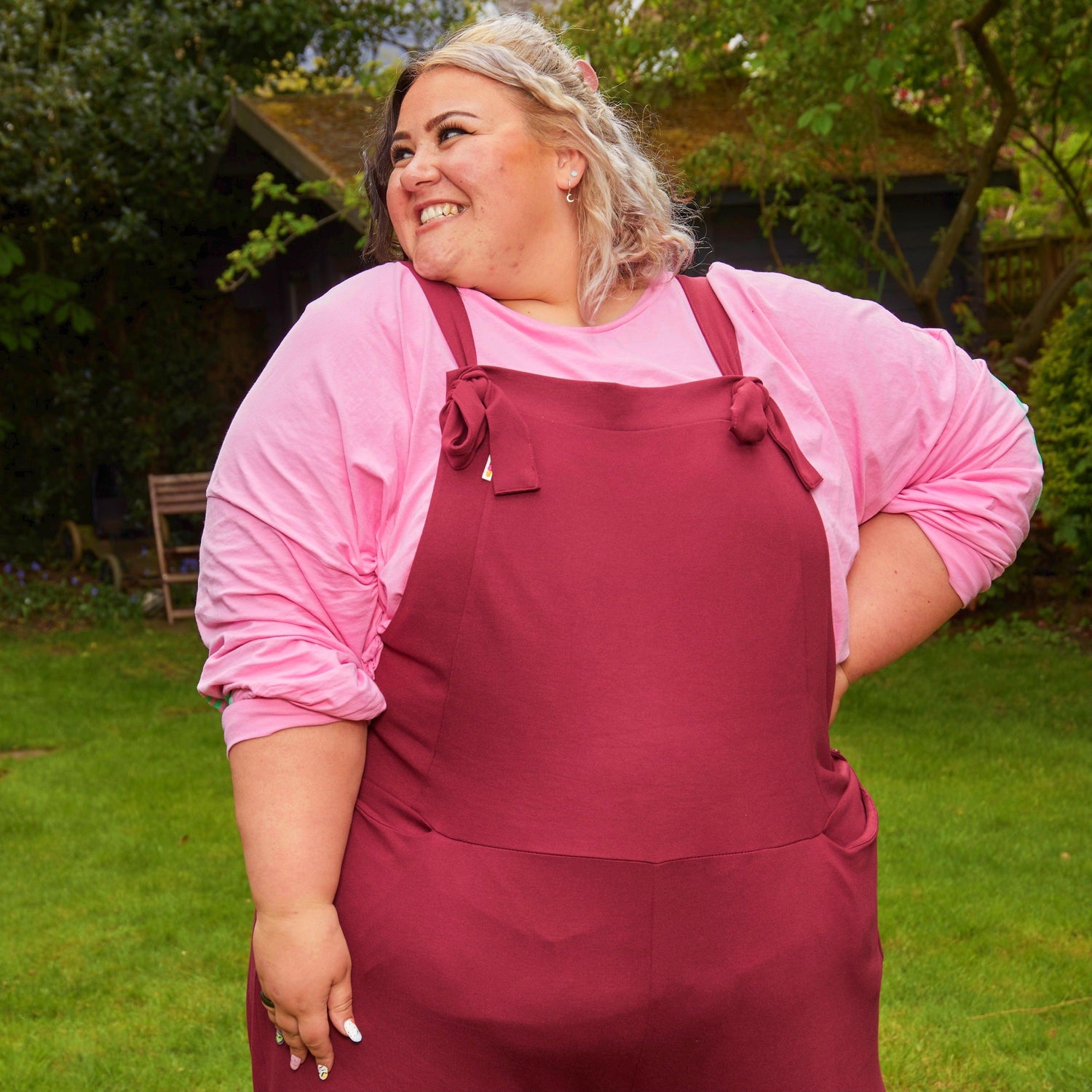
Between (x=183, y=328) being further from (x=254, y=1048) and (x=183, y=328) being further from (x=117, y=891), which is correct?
(x=254, y=1048)

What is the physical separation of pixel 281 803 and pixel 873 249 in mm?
8507

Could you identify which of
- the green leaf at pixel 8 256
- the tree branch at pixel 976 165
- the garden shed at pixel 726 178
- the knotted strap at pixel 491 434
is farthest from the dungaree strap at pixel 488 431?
the green leaf at pixel 8 256

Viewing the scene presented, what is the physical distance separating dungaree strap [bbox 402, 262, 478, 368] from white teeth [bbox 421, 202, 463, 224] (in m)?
0.07

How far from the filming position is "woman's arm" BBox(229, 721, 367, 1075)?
1439 mm

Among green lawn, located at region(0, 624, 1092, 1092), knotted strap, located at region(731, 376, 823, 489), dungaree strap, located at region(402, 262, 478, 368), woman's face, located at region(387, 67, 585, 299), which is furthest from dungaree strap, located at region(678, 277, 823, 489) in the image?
green lawn, located at region(0, 624, 1092, 1092)

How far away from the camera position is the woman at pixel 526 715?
4.66 feet

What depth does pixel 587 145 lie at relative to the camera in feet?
5.66

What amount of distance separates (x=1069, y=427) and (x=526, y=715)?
290 inches

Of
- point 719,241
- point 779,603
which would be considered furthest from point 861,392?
point 719,241

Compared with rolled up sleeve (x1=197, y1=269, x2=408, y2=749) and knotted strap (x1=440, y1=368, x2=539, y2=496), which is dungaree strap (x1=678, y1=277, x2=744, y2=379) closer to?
knotted strap (x1=440, y1=368, x2=539, y2=496)

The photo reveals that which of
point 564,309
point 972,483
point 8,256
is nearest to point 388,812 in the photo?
point 564,309

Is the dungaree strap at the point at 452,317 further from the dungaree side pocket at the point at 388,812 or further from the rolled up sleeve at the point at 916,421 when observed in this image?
the dungaree side pocket at the point at 388,812

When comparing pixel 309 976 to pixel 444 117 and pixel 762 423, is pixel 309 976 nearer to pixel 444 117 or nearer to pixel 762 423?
pixel 762 423

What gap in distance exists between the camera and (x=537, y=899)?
1424 mm
